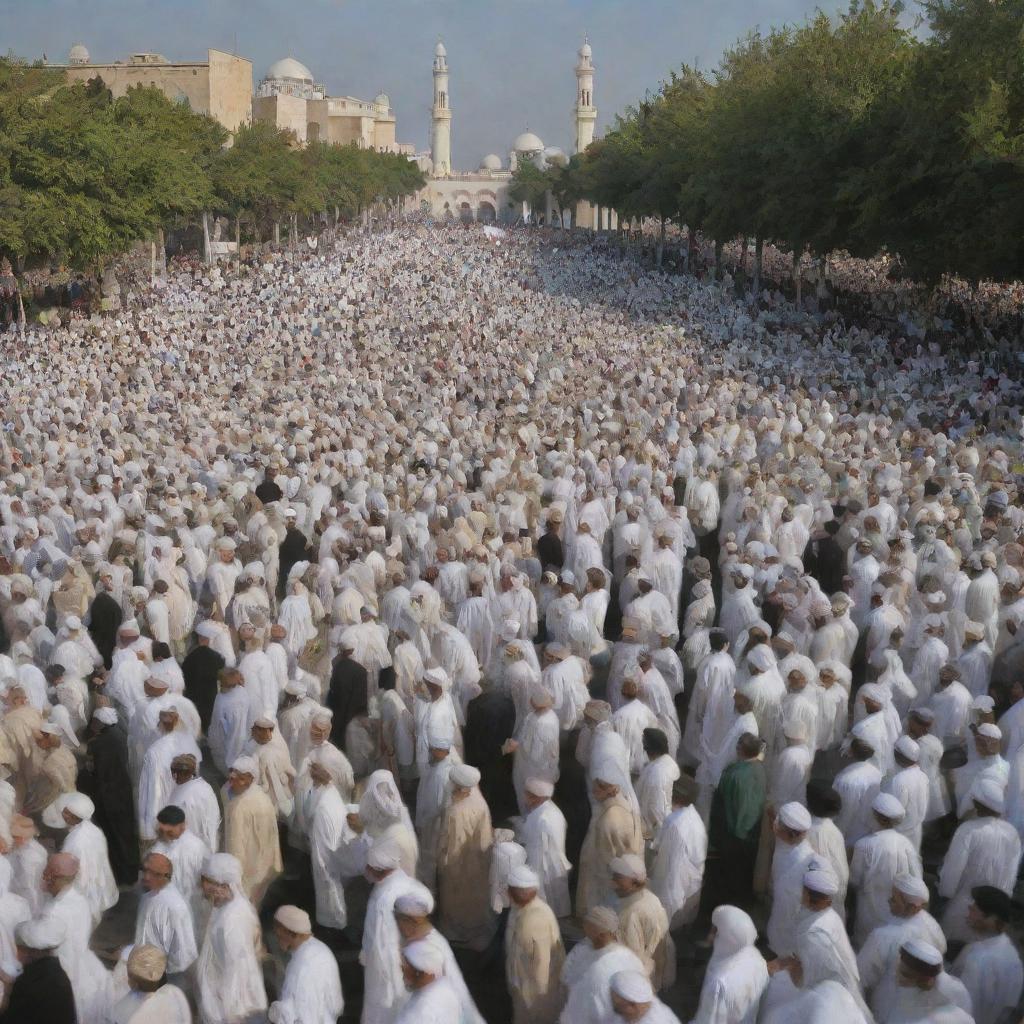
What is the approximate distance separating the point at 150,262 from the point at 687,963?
3526cm

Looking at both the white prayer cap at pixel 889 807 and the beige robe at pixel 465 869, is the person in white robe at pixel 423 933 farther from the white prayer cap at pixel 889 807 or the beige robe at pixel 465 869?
the white prayer cap at pixel 889 807

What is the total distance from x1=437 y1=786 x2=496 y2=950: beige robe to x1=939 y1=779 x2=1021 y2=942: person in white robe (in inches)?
83.9

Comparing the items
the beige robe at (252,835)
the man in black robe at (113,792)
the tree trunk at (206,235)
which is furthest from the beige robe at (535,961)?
the tree trunk at (206,235)

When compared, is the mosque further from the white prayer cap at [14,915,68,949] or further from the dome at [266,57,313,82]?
the white prayer cap at [14,915,68,949]

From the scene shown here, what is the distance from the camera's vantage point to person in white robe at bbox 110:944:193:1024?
3.86 m

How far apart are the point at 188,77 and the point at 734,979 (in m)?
64.4

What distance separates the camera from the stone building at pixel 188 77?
6072 centimetres

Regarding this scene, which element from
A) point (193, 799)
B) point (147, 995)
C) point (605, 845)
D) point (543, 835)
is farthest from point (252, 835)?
point (605, 845)

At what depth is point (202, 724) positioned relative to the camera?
797 cm

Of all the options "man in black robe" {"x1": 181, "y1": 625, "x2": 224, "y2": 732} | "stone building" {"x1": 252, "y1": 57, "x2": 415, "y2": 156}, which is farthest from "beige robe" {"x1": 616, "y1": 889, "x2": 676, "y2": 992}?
"stone building" {"x1": 252, "y1": 57, "x2": 415, "y2": 156}

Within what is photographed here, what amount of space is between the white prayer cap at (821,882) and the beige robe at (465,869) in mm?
1633

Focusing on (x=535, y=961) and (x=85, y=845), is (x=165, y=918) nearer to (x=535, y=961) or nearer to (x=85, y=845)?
(x=85, y=845)

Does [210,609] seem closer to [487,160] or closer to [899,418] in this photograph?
[899,418]

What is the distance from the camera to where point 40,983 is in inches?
161
